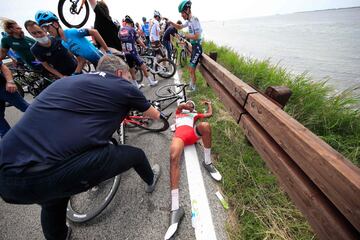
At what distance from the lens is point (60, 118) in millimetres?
1328

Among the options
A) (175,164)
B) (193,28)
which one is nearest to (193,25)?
(193,28)

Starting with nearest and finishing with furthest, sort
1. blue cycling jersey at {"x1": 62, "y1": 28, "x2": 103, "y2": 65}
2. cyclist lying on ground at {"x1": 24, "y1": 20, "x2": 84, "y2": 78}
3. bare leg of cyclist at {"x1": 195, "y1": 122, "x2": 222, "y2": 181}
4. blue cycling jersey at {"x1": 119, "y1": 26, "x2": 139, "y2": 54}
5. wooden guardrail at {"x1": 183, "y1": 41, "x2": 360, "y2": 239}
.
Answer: wooden guardrail at {"x1": 183, "y1": 41, "x2": 360, "y2": 239} → bare leg of cyclist at {"x1": 195, "y1": 122, "x2": 222, "y2": 181} → cyclist lying on ground at {"x1": 24, "y1": 20, "x2": 84, "y2": 78} → blue cycling jersey at {"x1": 62, "y1": 28, "x2": 103, "y2": 65} → blue cycling jersey at {"x1": 119, "y1": 26, "x2": 139, "y2": 54}

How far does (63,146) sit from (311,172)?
6.36 ft

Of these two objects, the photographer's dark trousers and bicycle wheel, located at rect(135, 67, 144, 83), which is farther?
bicycle wheel, located at rect(135, 67, 144, 83)

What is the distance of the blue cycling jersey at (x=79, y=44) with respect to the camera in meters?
3.33

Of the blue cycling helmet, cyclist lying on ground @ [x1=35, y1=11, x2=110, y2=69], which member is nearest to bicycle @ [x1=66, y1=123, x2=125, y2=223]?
cyclist lying on ground @ [x1=35, y1=11, x2=110, y2=69]

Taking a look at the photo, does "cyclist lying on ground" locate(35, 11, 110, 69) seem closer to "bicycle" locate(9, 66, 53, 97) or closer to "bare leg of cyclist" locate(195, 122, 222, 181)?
"bicycle" locate(9, 66, 53, 97)

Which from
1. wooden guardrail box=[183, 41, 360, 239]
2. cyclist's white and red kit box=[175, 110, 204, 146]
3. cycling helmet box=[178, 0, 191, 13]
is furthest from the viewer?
cycling helmet box=[178, 0, 191, 13]

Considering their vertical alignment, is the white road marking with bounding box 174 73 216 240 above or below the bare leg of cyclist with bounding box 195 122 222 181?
below

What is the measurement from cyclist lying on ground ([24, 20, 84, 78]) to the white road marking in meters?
3.24

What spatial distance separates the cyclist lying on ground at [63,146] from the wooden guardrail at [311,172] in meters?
1.45

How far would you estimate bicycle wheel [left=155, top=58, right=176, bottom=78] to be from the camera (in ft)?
19.8

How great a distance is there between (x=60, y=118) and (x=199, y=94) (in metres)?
3.63

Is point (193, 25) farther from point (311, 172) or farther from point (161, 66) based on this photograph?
point (311, 172)
